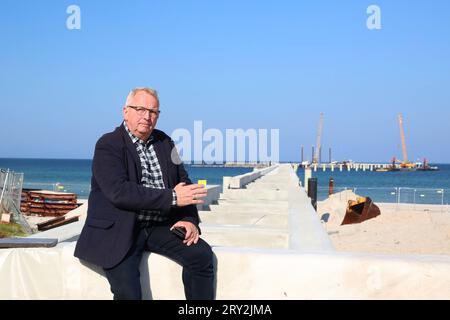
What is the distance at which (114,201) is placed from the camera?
2936 millimetres

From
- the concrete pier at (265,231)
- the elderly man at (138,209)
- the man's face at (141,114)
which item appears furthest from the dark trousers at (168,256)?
the concrete pier at (265,231)

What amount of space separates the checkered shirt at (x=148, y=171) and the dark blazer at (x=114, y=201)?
0.05 m

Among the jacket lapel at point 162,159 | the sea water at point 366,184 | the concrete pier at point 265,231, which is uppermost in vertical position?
the jacket lapel at point 162,159

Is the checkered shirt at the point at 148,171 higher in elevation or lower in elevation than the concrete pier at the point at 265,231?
higher

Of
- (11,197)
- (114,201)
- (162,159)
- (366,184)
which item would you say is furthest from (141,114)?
(366,184)

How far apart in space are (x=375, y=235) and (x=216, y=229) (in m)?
10.3

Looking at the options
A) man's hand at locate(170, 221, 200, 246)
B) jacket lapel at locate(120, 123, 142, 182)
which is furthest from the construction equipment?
jacket lapel at locate(120, 123, 142, 182)

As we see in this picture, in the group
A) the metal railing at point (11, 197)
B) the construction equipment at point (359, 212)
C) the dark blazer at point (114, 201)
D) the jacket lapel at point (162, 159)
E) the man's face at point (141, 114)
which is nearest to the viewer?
the dark blazer at point (114, 201)

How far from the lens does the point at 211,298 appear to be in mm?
3176

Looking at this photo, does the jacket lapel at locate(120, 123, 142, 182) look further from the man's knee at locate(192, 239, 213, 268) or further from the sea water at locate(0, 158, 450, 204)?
the sea water at locate(0, 158, 450, 204)

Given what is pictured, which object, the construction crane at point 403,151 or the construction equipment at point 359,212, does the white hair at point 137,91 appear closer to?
the construction equipment at point 359,212

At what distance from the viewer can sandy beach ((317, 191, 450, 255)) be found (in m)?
11.8

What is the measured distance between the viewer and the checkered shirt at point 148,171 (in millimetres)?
3199

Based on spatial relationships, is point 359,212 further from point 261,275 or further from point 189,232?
point 189,232
